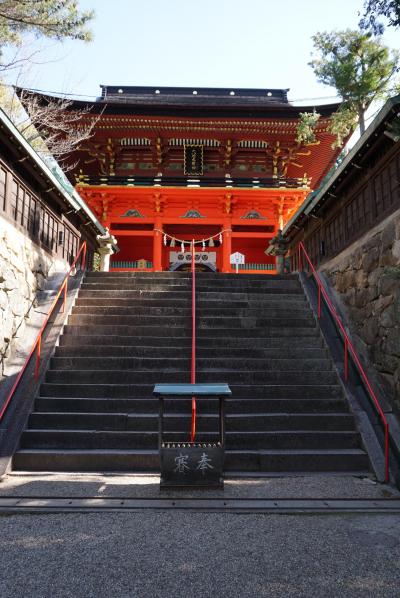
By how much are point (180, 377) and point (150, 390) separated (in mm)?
553

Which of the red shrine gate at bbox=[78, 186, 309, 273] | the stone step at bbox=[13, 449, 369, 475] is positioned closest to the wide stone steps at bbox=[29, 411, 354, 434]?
the stone step at bbox=[13, 449, 369, 475]

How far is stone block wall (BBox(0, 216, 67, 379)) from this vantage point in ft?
22.3

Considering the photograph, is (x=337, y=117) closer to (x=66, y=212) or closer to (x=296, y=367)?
(x=66, y=212)

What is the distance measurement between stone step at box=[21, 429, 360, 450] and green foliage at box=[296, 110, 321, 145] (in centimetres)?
1607

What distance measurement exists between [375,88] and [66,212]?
13.9 meters

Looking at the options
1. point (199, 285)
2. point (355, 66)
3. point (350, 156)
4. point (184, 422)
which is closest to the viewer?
point (184, 422)

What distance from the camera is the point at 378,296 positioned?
22.4 feet

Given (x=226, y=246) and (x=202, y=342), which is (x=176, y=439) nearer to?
(x=202, y=342)

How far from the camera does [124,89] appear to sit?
80.9 ft

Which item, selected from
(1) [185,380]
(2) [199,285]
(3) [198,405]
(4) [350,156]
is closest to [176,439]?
(3) [198,405]

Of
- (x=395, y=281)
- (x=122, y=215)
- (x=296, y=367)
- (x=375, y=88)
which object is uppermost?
(x=375, y=88)

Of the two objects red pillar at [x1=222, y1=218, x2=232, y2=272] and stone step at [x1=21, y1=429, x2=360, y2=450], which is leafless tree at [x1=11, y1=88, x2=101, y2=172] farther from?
stone step at [x1=21, y1=429, x2=360, y2=450]

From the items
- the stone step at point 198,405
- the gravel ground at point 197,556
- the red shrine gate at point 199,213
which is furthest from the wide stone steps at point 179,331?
the red shrine gate at point 199,213

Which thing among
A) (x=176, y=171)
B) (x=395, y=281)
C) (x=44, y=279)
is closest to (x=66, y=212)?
(x=44, y=279)
